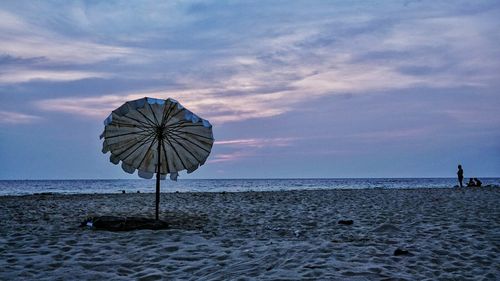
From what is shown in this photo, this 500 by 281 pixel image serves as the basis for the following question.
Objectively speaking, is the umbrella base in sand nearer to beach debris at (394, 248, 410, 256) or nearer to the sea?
beach debris at (394, 248, 410, 256)

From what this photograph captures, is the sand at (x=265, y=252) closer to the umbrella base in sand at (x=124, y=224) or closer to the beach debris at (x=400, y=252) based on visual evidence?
the beach debris at (x=400, y=252)

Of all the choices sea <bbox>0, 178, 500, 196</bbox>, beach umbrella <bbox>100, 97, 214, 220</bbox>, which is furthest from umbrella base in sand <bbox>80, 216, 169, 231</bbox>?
sea <bbox>0, 178, 500, 196</bbox>

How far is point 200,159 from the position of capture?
10.5 m

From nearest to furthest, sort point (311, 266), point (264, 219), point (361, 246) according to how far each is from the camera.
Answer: point (311, 266) < point (361, 246) < point (264, 219)

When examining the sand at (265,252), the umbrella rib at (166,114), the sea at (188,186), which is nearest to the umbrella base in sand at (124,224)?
the sand at (265,252)

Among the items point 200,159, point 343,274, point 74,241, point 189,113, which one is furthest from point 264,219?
point 343,274

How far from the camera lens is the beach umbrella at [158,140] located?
30.3ft

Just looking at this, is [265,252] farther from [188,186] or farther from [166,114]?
[188,186]

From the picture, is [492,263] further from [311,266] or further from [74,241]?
[74,241]

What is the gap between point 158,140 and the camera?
9.81m

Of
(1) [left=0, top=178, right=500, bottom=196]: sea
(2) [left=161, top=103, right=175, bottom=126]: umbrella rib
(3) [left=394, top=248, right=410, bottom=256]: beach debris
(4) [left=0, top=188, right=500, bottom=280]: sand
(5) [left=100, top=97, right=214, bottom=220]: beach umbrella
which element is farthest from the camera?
(1) [left=0, top=178, right=500, bottom=196]: sea

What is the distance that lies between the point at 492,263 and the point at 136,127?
8127 millimetres

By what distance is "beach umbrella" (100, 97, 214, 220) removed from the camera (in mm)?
9227

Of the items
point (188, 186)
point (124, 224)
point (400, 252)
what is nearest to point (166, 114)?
point (124, 224)
